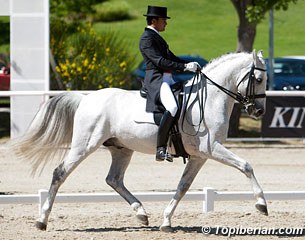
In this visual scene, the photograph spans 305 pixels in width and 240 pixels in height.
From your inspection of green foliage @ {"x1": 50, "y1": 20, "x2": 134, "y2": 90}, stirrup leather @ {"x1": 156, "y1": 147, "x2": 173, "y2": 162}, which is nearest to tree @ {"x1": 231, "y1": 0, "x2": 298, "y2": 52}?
green foliage @ {"x1": 50, "y1": 20, "x2": 134, "y2": 90}

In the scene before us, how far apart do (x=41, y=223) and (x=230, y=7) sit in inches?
1430

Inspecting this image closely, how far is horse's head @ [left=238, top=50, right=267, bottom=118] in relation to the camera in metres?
9.06

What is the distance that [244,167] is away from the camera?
28.5ft

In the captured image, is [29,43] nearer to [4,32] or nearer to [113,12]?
[4,32]

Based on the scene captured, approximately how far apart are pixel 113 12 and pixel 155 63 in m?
32.9

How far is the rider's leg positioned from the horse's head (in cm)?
73

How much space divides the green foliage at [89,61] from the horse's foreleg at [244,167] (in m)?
12.3

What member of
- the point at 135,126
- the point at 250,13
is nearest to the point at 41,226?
the point at 135,126

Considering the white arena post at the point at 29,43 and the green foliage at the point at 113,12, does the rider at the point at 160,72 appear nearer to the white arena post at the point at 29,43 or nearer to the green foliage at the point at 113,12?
the white arena post at the point at 29,43

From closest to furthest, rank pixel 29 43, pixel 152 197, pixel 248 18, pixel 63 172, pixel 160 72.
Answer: pixel 160 72
pixel 63 172
pixel 152 197
pixel 29 43
pixel 248 18

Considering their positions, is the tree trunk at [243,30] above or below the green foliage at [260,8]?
below

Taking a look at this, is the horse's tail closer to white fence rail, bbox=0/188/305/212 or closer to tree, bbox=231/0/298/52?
white fence rail, bbox=0/188/305/212

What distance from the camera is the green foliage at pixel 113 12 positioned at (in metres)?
41.1

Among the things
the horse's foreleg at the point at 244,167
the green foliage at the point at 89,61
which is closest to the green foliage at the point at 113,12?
the green foliage at the point at 89,61
